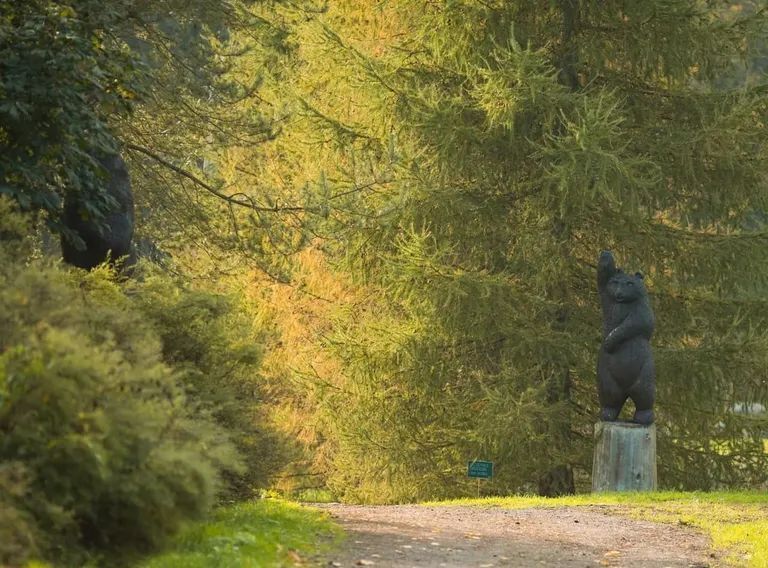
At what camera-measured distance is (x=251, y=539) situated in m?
8.92

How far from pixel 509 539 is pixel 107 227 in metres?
4.34

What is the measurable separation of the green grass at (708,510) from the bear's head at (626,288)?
224 centimetres

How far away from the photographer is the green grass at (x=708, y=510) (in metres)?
11.0

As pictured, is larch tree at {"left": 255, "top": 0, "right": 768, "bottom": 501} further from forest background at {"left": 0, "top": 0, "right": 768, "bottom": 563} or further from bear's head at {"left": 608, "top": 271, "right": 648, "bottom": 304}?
bear's head at {"left": 608, "top": 271, "right": 648, "bottom": 304}

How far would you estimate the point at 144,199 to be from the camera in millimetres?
16797

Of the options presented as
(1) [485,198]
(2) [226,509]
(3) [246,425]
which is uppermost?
(1) [485,198]

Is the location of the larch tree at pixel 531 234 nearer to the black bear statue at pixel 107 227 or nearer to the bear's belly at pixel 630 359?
the bear's belly at pixel 630 359

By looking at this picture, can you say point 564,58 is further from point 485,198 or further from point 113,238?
point 113,238

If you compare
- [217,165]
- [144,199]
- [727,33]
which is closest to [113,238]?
[144,199]

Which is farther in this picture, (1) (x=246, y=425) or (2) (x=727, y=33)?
(2) (x=727, y=33)

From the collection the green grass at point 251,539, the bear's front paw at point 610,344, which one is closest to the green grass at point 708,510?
the bear's front paw at point 610,344

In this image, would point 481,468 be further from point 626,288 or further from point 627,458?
point 626,288

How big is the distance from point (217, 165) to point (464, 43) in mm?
6907

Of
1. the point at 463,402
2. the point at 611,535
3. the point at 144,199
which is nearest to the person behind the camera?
the point at 611,535
